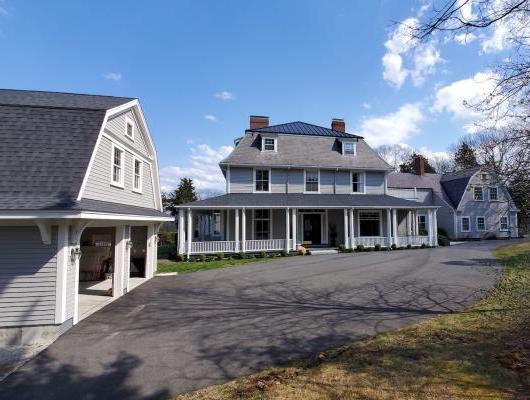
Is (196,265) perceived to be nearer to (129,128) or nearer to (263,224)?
(263,224)

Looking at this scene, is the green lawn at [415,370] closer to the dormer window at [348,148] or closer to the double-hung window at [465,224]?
the dormer window at [348,148]

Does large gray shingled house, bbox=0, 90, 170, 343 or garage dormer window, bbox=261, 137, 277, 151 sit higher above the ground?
garage dormer window, bbox=261, 137, 277, 151

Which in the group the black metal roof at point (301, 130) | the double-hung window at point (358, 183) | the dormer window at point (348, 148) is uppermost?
the black metal roof at point (301, 130)

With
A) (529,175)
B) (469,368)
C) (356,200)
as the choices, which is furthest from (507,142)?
(356,200)

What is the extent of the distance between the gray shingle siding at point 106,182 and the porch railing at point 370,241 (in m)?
14.6

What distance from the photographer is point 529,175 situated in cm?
473

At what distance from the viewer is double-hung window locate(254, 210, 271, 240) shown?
22234mm

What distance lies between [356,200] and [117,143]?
16469 mm

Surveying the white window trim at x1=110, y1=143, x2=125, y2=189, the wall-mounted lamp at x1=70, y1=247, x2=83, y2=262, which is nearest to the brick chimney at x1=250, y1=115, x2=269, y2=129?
the white window trim at x1=110, y1=143, x2=125, y2=189

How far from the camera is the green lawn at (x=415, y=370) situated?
4.05 m

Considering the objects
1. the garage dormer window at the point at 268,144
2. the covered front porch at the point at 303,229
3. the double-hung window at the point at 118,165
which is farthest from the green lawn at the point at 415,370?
the garage dormer window at the point at 268,144

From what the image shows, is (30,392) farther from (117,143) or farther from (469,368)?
(117,143)

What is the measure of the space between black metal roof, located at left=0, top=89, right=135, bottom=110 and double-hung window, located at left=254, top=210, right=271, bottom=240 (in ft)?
39.7

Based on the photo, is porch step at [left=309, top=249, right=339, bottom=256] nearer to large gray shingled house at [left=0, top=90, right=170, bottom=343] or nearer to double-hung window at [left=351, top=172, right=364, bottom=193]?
double-hung window at [left=351, top=172, right=364, bottom=193]
